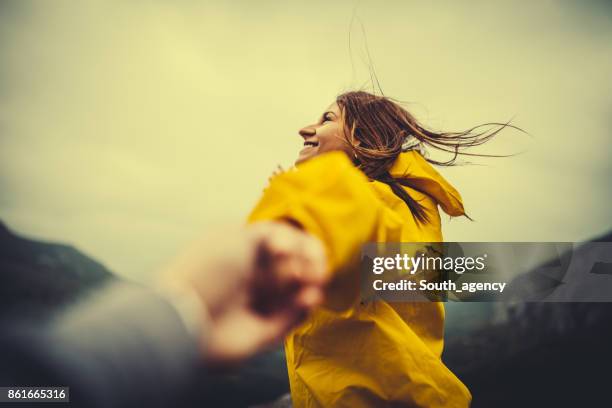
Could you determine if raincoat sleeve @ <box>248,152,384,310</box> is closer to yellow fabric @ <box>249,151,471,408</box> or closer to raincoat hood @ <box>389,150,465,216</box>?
yellow fabric @ <box>249,151,471,408</box>

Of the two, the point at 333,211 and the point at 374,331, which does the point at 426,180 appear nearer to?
the point at 374,331

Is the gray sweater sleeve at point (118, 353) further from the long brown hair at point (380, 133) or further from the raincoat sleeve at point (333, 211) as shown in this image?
the long brown hair at point (380, 133)

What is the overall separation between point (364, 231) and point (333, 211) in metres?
0.04

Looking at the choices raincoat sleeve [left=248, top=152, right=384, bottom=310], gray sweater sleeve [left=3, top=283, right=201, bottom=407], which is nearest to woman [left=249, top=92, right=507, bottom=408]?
raincoat sleeve [left=248, top=152, right=384, bottom=310]

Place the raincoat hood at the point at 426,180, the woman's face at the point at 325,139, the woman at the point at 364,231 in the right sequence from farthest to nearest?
the woman's face at the point at 325,139 < the raincoat hood at the point at 426,180 < the woman at the point at 364,231

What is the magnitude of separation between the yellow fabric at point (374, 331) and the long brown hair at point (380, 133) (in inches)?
1.8

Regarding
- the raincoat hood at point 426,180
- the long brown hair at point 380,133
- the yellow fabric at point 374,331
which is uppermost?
the long brown hair at point 380,133

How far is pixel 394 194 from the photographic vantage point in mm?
778

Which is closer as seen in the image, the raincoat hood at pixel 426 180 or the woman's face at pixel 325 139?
the raincoat hood at pixel 426 180

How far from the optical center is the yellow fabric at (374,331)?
1.36 ft

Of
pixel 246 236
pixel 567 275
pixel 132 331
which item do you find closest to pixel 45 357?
pixel 132 331

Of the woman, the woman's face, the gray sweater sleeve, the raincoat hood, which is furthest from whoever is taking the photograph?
the woman's face

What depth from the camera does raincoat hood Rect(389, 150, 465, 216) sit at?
871 millimetres

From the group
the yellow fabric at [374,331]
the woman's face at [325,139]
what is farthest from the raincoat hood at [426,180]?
the woman's face at [325,139]
